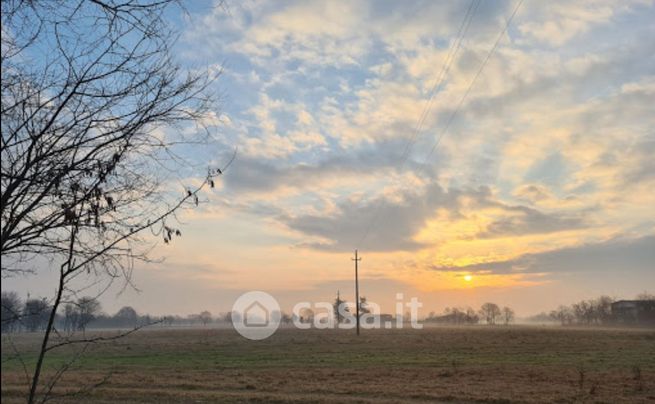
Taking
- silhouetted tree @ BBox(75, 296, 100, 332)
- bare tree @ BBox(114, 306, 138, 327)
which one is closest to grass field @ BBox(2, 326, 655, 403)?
bare tree @ BBox(114, 306, 138, 327)

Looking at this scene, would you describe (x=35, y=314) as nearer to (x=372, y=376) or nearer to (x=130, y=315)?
(x=130, y=315)

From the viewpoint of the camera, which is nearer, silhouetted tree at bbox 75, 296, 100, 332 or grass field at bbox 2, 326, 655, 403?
silhouetted tree at bbox 75, 296, 100, 332

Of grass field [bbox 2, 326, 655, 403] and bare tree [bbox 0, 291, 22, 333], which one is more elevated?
bare tree [bbox 0, 291, 22, 333]

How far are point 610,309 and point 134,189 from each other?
223 metres

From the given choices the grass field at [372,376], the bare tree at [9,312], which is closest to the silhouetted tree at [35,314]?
the bare tree at [9,312]

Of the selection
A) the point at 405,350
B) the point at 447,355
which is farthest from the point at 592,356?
the point at 405,350

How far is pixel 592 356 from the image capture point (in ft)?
136

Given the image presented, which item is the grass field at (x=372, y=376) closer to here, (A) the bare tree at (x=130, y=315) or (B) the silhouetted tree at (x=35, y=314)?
(A) the bare tree at (x=130, y=315)

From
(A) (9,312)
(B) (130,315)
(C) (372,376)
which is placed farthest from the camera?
(C) (372,376)

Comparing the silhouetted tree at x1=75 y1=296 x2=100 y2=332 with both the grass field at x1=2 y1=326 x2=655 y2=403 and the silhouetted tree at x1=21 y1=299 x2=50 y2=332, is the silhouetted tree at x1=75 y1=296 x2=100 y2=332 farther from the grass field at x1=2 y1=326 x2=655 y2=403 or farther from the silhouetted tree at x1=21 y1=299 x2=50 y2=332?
the grass field at x1=2 y1=326 x2=655 y2=403

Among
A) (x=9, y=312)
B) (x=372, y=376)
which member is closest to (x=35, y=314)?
(x=9, y=312)

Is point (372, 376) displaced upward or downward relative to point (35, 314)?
downward

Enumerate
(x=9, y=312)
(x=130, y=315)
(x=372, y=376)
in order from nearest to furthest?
(x=9, y=312)
(x=130, y=315)
(x=372, y=376)

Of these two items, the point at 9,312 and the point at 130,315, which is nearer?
the point at 9,312
